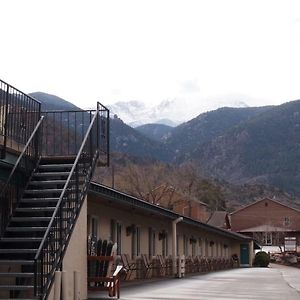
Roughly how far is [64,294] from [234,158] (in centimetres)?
15023

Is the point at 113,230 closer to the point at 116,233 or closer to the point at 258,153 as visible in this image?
the point at 116,233

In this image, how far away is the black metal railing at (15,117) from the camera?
13.2 metres

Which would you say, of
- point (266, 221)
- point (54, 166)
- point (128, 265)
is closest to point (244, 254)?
point (128, 265)

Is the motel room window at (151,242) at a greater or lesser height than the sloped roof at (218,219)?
lesser

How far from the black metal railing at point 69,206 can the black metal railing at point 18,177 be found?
3.30 feet

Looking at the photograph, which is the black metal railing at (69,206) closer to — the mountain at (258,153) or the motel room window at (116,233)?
the motel room window at (116,233)

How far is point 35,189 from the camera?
13.9 metres

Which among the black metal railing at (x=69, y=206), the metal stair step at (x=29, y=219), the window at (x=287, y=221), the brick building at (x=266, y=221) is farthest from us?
the window at (x=287, y=221)

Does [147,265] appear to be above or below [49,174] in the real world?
below

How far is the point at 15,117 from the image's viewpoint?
13.8 metres

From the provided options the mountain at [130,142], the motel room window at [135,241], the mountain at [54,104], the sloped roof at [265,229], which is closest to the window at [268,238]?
the sloped roof at [265,229]

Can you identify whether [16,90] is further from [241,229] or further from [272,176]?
[272,176]

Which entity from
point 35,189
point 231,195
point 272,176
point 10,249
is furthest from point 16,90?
→ point 272,176

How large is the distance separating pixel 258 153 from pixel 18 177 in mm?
154084
